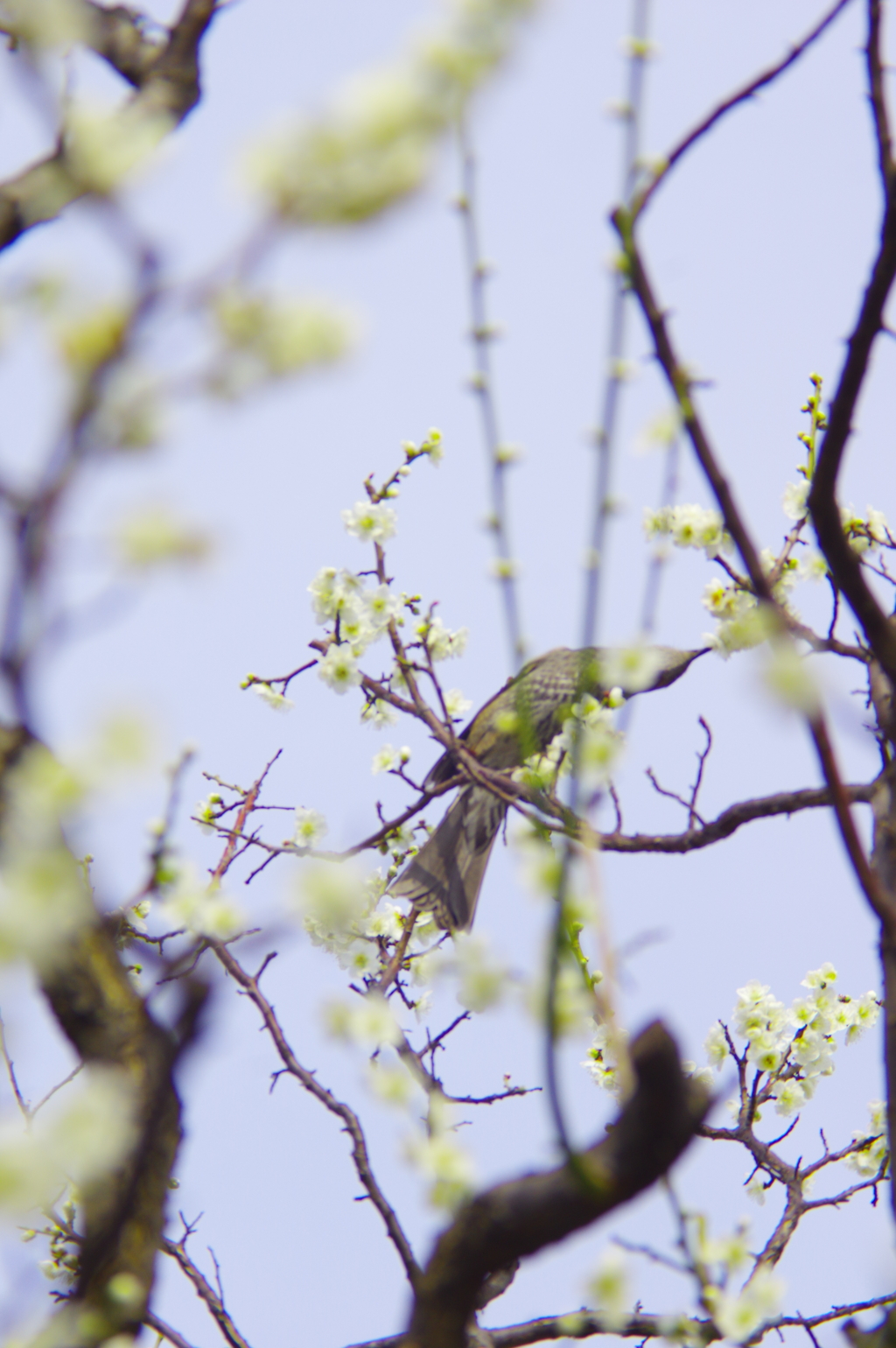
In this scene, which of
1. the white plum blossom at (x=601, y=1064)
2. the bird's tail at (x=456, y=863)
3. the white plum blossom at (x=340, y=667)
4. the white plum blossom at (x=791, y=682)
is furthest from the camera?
the bird's tail at (x=456, y=863)

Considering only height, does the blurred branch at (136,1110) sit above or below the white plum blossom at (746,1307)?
above

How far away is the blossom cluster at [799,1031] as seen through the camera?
162 inches

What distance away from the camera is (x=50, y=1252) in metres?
3.18

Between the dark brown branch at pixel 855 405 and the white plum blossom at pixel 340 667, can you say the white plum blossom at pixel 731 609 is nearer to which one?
the dark brown branch at pixel 855 405

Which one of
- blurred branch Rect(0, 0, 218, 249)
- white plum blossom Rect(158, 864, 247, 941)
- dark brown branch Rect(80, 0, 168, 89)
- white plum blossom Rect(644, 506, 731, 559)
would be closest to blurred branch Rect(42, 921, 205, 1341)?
white plum blossom Rect(158, 864, 247, 941)

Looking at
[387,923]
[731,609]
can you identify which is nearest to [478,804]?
[387,923]

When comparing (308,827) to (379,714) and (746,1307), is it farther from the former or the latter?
(746,1307)

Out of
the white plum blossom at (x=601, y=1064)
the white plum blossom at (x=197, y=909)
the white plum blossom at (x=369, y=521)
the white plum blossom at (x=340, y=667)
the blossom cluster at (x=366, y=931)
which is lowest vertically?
the white plum blossom at (x=197, y=909)

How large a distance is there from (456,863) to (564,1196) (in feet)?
9.96

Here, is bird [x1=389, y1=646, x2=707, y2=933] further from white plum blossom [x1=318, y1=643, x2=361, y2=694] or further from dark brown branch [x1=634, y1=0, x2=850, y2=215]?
dark brown branch [x1=634, y1=0, x2=850, y2=215]

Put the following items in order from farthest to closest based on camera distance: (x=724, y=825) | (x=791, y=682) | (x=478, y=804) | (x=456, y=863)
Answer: (x=478, y=804) < (x=456, y=863) < (x=724, y=825) < (x=791, y=682)

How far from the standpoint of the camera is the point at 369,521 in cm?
365

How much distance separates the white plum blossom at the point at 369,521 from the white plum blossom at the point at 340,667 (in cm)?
39

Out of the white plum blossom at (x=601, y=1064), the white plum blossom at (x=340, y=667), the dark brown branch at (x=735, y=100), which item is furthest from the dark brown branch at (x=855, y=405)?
the white plum blossom at (x=601, y=1064)
